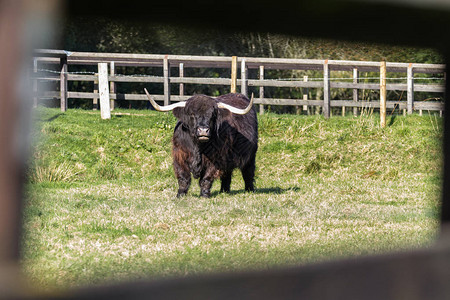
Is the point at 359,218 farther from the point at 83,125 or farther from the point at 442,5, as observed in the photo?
the point at 83,125

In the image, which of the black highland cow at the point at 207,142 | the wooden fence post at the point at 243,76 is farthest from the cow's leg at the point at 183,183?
the wooden fence post at the point at 243,76

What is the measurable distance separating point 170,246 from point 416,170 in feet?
29.3

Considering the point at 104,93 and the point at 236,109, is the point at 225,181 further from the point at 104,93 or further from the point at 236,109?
the point at 104,93

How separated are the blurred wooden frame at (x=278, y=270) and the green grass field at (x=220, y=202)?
88mm

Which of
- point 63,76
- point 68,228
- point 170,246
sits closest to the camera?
point 170,246

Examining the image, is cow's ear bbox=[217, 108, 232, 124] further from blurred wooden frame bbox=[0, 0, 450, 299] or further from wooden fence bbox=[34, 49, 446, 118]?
wooden fence bbox=[34, 49, 446, 118]

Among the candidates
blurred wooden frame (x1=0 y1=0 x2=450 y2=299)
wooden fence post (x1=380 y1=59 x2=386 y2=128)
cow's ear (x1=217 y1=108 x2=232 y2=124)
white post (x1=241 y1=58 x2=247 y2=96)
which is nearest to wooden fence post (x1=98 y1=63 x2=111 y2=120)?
white post (x1=241 y1=58 x2=247 y2=96)

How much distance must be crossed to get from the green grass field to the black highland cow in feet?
1.03

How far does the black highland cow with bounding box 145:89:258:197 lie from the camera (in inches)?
345

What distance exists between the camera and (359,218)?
23.8 feet

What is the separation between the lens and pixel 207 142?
903 centimetres

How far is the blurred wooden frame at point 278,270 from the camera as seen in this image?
0.98m

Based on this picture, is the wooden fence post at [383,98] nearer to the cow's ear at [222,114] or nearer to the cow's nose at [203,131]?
the cow's ear at [222,114]

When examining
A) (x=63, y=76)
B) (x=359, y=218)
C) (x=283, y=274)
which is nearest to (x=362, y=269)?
(x=283, y=274)
